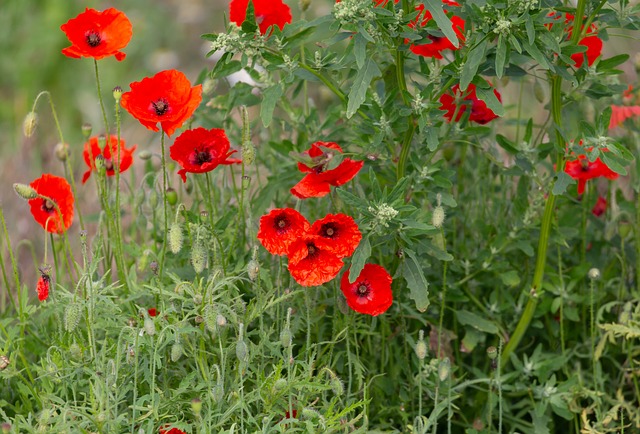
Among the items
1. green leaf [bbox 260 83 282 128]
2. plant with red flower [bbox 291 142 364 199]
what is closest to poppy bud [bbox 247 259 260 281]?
plant with red flower [bbox 291 142 364 199]

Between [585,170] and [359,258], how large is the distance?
2.29 ft

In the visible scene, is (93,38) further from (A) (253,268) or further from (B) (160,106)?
(A) (253,268)

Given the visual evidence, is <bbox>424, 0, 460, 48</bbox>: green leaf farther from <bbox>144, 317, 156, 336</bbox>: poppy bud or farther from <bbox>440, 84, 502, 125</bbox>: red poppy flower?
<bbox>144, 317, 156, 336</bbox>: poppy bud

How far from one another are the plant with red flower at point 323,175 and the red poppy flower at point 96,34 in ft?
1.49

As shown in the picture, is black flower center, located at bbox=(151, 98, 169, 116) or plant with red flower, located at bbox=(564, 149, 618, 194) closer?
black flower center, located at bbox=(151, 98, 169, 116)

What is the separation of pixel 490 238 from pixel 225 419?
2.94ft

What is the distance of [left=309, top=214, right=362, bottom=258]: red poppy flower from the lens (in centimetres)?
184

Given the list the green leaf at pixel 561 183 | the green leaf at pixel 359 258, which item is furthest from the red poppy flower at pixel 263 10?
the green leaf at pixel 561 183

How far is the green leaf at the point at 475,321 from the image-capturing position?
2186mm

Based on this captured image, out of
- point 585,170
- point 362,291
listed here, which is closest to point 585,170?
point 585,170

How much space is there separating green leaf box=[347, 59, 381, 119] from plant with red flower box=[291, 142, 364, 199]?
133 mm

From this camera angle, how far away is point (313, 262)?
1869 millimetres

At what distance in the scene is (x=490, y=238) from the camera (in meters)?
2.34

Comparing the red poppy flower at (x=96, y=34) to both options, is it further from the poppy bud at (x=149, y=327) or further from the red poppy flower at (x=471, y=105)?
the red poppy flower at (x=471, y=105)
